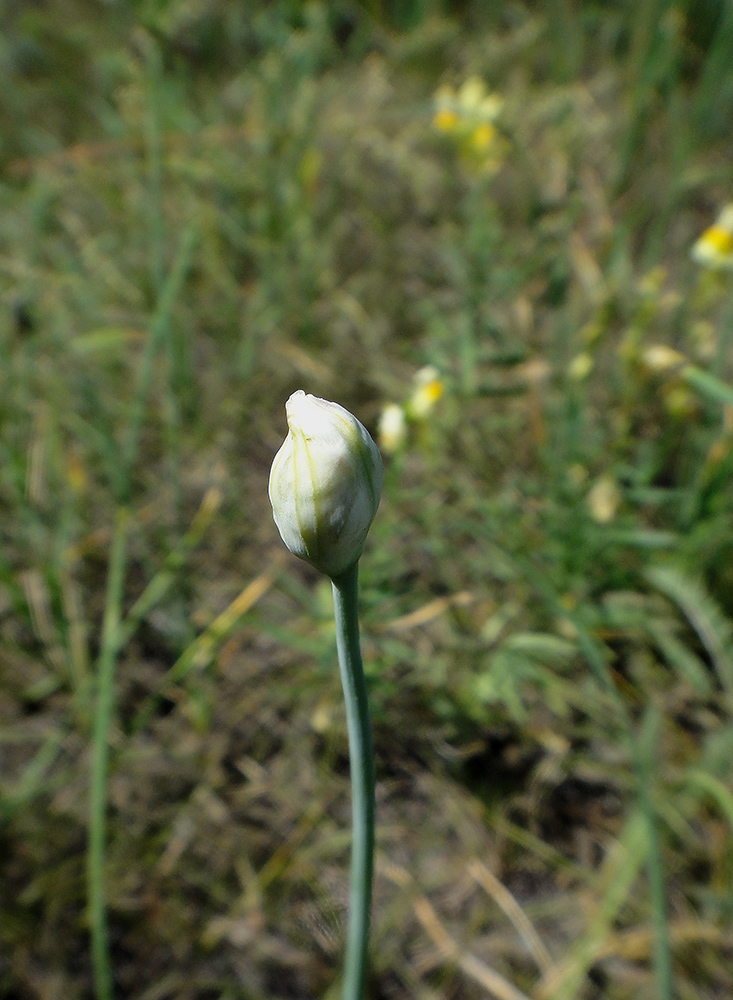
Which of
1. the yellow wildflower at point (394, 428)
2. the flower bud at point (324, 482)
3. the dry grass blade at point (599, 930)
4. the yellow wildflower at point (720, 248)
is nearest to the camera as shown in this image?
the flower bud at point (324, 482)

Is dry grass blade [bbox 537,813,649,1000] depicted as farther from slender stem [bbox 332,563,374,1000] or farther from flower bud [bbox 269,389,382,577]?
flower bud [bbox 269,389,382,577]

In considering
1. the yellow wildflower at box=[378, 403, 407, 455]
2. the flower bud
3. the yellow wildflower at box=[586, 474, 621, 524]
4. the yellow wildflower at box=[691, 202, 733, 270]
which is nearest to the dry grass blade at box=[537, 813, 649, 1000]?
the yellow wildflower at box=[586, 474, 621, 524]

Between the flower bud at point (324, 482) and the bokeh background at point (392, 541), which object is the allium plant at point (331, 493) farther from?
the bokeh background at point (392, 541)

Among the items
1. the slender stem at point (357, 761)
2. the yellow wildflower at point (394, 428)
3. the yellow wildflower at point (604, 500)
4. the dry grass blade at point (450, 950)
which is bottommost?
the dry grass blade at point (450, 950)

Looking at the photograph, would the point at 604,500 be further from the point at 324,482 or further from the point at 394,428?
the point at 324,482

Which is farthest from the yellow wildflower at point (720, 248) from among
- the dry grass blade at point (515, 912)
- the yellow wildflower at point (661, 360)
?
the dry grass blade at point (515, 912)

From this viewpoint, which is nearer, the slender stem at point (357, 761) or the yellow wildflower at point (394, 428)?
the slender stem at point (357, 761)

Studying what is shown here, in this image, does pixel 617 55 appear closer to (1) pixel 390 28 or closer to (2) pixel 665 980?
(1) pixel 390 28
